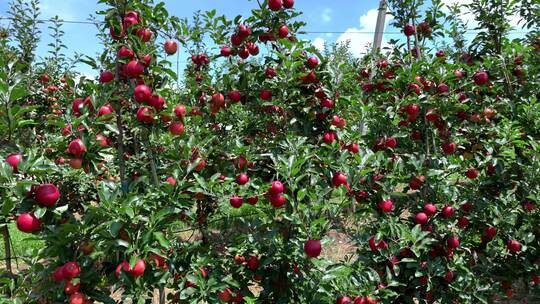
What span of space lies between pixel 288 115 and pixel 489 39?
7.50 ft

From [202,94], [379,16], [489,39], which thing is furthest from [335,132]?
[379,16]

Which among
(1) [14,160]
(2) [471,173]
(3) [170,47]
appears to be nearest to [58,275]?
(1) [14,160]

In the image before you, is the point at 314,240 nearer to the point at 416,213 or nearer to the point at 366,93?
the point at 416,213

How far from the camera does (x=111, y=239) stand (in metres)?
1.68

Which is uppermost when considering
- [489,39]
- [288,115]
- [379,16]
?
[379,16]

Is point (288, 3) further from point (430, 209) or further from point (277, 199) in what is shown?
point (430, 209)

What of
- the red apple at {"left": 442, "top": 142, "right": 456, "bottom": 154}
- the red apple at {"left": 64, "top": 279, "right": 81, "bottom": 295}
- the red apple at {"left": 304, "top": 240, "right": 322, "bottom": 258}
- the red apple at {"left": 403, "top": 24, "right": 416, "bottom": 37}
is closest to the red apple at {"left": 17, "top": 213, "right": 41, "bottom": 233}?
the red apple at {"left": 64, "top": 279, "right": 81, "bottom": 295}

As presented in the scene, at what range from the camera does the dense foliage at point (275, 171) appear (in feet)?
5.74

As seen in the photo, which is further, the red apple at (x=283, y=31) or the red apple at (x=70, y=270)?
the red apple at (x=283, y=31)

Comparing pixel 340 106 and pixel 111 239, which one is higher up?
pixel 340 106

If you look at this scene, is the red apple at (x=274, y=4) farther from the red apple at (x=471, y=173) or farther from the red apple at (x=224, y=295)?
the red apple at (x=471, y=173)

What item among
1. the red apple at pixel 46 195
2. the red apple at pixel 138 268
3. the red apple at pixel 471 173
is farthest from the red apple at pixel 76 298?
the red apple at pixel 471 173

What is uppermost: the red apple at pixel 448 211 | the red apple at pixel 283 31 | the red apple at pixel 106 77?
the red apple at pixel 283 31

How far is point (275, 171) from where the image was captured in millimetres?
2584
